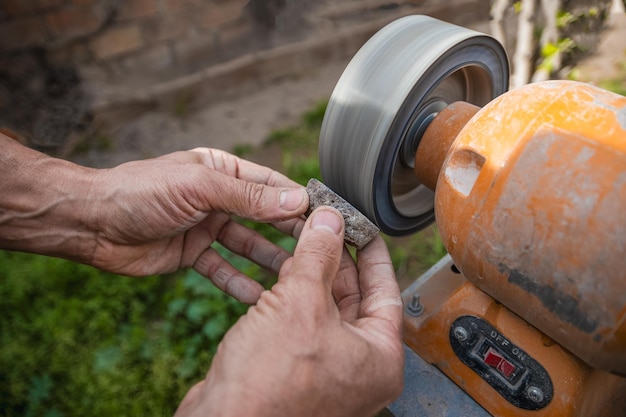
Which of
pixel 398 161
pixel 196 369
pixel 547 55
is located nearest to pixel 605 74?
pixel 547 55

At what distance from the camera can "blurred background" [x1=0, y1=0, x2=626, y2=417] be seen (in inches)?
83.7

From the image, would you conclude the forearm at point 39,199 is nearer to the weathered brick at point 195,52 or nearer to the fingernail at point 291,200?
the fingernail at point 291,200

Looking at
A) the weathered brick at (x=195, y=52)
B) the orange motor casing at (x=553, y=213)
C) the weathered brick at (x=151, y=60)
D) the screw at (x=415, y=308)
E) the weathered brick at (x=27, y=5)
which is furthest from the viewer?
the weathered brick at (x=195, y=52)

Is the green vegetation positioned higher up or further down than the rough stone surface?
further down

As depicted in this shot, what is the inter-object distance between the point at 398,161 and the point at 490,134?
1.83ft

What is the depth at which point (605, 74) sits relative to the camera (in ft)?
11.5

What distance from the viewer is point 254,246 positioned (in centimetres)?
180

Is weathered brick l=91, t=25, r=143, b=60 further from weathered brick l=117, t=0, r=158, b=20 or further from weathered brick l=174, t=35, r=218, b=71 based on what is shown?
weathered brick l=174, t=35, r=218, b=71

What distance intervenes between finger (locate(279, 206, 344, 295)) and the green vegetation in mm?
1178

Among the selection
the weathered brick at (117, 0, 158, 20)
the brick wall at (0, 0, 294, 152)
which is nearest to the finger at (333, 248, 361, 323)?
the brick wall at (0, 0, 294, 152)

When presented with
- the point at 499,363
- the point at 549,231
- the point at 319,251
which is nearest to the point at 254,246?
the point at 319,251

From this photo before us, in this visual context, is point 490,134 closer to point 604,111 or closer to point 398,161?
point 604,111

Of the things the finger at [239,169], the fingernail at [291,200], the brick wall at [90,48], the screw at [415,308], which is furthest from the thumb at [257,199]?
the brick wall at [90,48]

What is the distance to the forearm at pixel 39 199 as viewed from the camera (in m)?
1.54
